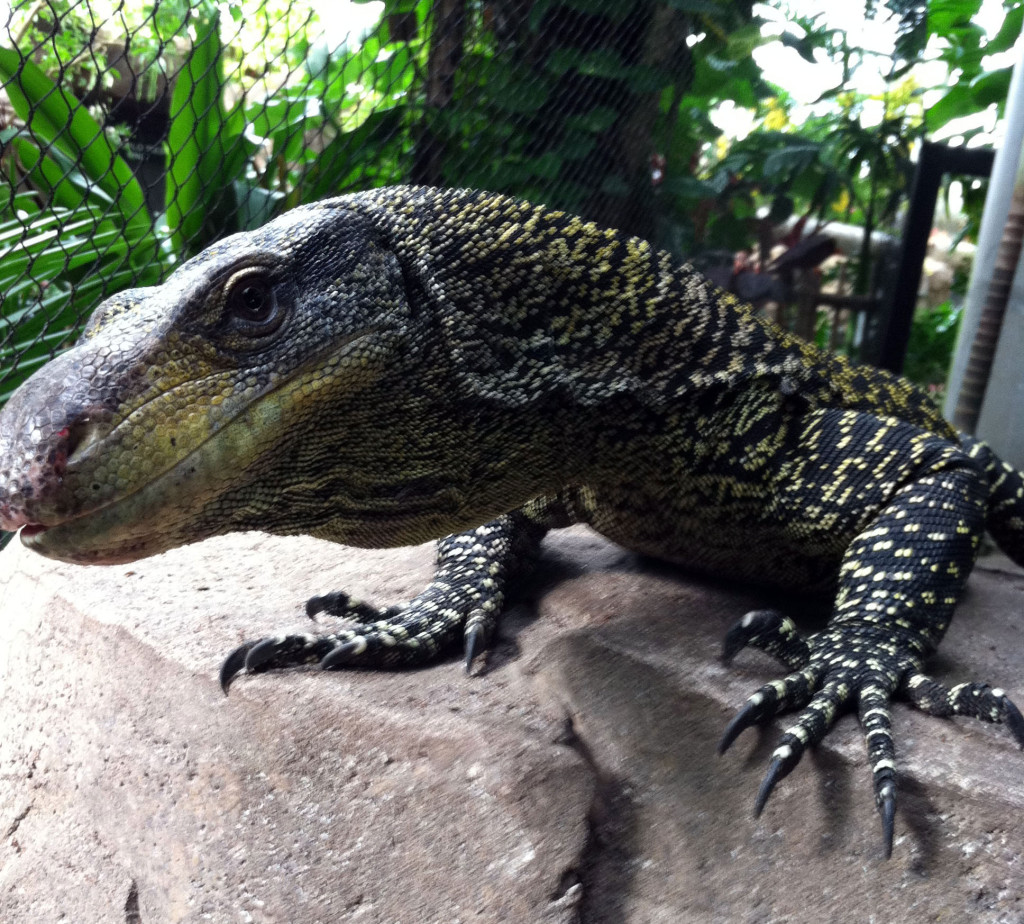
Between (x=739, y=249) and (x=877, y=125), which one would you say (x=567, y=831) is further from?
(x=877, y=125)

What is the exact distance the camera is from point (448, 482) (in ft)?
10.1

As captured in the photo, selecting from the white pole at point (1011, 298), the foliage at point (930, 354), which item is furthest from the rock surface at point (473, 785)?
the foliage at point (930, 354)

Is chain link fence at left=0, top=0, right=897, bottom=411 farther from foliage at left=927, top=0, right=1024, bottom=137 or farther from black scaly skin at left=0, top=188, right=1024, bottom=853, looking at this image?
black scaly skin at left=0, top=188, right=1024, bottom=853

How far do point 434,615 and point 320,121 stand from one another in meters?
4.69

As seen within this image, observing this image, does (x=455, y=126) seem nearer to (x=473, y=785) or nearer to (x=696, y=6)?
(x=696, y=6)

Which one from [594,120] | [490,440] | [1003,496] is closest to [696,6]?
[594,120]

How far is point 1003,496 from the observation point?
15.0ft

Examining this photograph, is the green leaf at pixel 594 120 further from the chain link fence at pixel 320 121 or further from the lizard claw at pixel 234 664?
the lizard claw at pixel 234 664

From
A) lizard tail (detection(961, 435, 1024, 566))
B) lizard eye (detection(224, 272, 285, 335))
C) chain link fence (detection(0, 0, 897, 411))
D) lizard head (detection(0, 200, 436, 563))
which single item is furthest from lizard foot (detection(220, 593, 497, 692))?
chain link fence (detection(0, 0, 897, 411))

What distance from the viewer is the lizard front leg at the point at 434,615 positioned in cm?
316

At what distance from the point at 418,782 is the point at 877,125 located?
7.39 m

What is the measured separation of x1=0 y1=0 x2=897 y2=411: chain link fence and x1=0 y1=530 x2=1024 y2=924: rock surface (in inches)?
109

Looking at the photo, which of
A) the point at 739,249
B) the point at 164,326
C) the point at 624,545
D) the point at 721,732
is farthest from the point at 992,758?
the point at 739,249

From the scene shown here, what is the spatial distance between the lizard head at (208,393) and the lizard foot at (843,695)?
1444 mm
